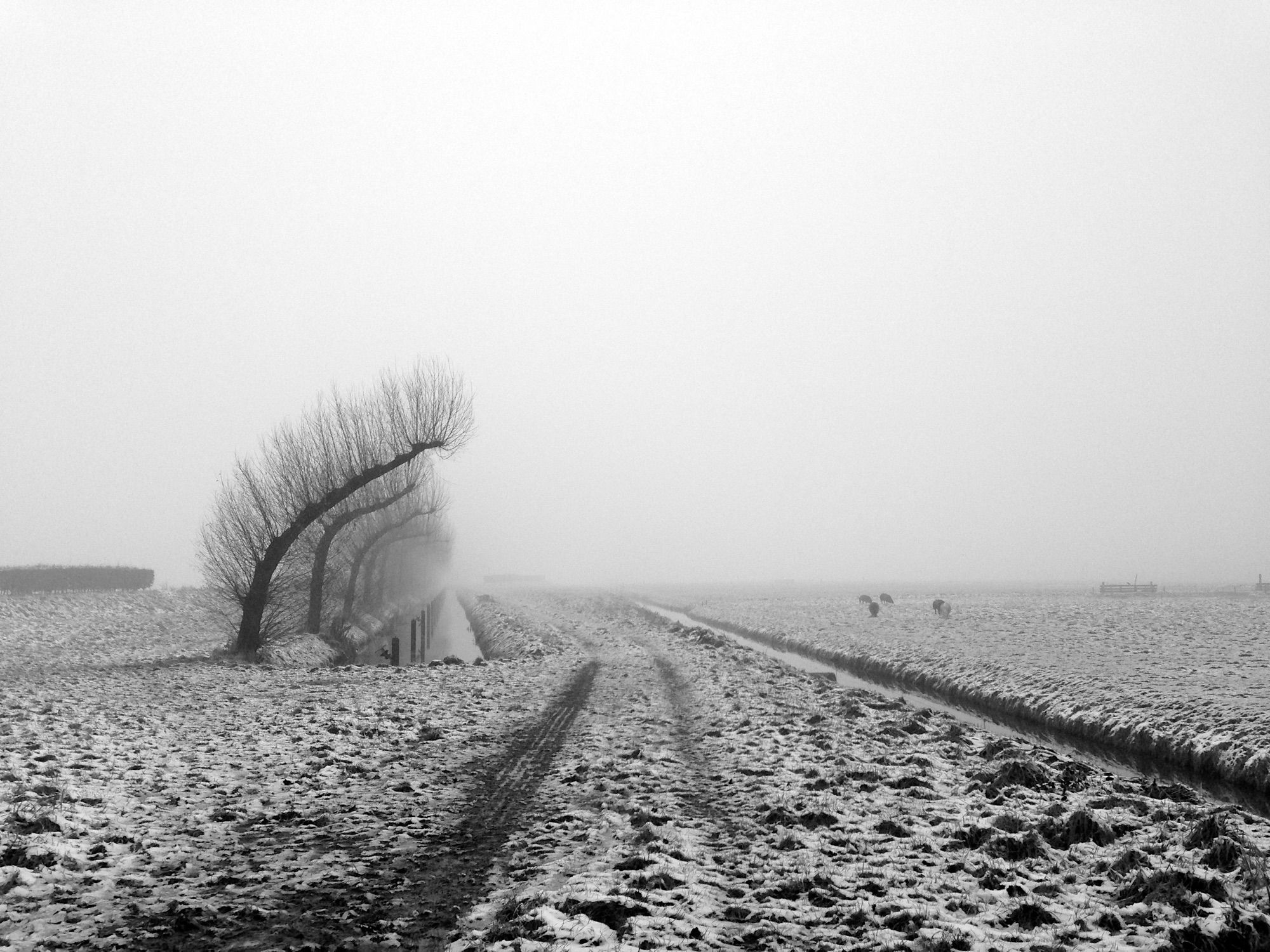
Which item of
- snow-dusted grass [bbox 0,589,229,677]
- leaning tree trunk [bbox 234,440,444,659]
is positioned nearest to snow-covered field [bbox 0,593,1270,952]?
snow-dusted grass [bbox 0,589,229,677]

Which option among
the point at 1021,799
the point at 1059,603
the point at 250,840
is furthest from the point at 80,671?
the point at 1059,603

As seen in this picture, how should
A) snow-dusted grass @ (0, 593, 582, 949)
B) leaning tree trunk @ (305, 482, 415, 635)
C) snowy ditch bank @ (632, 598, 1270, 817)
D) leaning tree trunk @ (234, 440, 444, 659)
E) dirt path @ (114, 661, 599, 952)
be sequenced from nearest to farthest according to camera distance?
dirt path @ (114, 661, 599, 952) < snow-dusted grass @ (0, 593, 582, 949) < snowy ditch bank @ (632, 598, 1270, 817) < leaning tree trunk @ (234, 440, 444, 659) < leaning tree trunk @ (305, 482, 415, 635)

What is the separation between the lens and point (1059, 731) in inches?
691

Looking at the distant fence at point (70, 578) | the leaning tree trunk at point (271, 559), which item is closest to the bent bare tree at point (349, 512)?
the leaning tree trunk at point (271, 559)

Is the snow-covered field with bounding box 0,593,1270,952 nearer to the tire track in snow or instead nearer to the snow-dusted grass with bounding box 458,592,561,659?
the tire track in snow

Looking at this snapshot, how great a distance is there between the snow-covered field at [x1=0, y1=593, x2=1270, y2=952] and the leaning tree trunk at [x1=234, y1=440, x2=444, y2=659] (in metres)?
11.9

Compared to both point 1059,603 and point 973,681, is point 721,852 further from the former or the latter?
point 1059,603

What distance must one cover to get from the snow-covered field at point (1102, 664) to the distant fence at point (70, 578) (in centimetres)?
4256

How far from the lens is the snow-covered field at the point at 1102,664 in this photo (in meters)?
14.9

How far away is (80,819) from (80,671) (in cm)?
1659

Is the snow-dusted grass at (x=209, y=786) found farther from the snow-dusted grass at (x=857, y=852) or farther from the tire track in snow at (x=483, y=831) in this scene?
the snow-dusted grass at (x=857, y=852)

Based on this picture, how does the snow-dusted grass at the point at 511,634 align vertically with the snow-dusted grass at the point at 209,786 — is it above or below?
below

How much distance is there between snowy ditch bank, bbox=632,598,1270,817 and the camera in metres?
13.0

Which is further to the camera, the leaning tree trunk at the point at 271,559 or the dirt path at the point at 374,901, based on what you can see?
the leaning tree trunk at the point at 271,559
